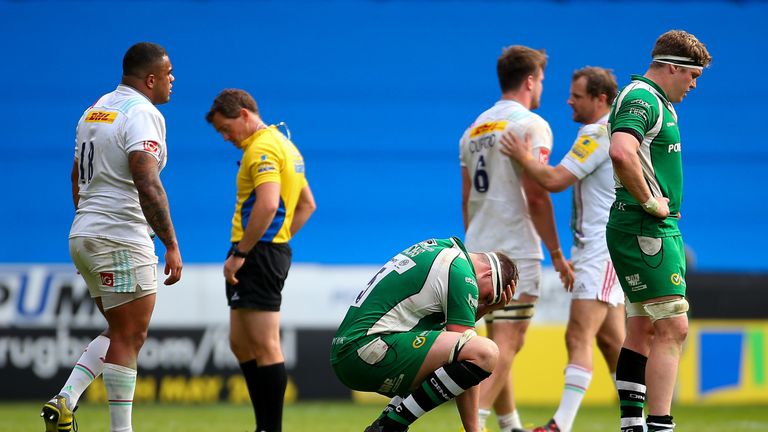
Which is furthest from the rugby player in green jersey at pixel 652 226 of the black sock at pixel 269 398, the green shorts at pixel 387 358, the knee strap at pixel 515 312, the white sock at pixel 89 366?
the white sock at pixel 89 366

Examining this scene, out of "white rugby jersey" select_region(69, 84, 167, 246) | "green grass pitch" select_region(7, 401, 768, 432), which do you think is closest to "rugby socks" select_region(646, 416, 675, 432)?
"white rugby jersey" select_region(69, 84, 167, 246)

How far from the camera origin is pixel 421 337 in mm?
5336

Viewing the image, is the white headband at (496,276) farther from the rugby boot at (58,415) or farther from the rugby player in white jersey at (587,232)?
the rugby boot at (58,415)

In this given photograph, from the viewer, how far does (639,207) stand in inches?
213

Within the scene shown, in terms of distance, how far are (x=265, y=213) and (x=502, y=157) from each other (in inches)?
55.2

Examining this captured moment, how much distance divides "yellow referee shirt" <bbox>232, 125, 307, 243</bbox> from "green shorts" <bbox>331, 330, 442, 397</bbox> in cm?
161

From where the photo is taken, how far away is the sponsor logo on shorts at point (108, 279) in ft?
18.3

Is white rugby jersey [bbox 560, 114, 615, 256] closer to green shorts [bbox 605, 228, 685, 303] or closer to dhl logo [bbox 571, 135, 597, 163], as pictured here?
dhl logo [bbox 571, 135, 597, 163]

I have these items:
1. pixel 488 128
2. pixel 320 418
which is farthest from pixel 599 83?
pixel 320 418

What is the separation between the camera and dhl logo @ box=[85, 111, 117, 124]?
5.64m

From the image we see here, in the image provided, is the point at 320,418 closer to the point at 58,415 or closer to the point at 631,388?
the point at 58,415

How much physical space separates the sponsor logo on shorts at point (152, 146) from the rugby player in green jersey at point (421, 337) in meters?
1.27

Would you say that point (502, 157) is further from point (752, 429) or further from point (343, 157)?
point (343, 157)

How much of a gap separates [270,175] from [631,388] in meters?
2.43
